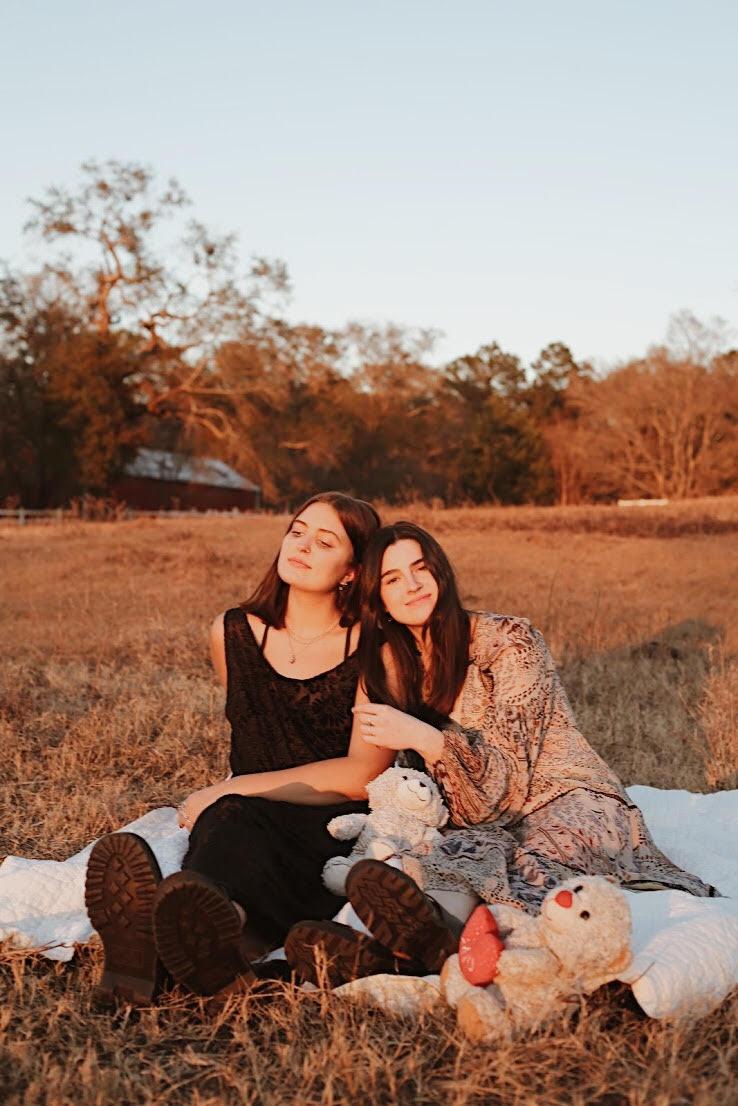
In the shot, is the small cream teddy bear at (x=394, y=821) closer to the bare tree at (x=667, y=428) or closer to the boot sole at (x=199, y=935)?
the boot sole at (x=199, y=935)

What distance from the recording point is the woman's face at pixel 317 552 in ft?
12.9

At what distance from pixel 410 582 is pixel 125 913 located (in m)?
1.44

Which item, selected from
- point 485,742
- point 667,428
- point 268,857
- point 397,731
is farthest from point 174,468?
point 268,857

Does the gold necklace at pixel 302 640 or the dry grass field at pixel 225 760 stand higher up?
the gold necklace at pixel 302 640

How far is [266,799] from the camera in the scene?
3.59 m

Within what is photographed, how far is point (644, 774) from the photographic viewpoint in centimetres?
566

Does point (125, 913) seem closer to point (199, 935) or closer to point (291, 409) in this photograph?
point (199, 935)

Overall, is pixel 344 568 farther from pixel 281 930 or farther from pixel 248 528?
pixel 248 528

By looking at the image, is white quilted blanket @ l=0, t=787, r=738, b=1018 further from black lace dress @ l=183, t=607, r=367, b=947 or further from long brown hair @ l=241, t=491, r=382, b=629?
long brown hair @ l=241, t=491, r=382, b=629

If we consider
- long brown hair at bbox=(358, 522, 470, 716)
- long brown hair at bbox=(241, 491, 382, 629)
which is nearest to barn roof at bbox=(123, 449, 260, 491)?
long brown hair at bbox=(241, 491, 382, 629)

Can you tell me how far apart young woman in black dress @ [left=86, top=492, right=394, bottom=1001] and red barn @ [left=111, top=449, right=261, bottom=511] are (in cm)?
3562

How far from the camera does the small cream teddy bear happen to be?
11.1 ft

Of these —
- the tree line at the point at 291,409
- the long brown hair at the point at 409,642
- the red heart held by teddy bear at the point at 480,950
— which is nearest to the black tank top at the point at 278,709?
the long brown hair at the point at 409,642

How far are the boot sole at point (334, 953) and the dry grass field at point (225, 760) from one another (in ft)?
0.27
